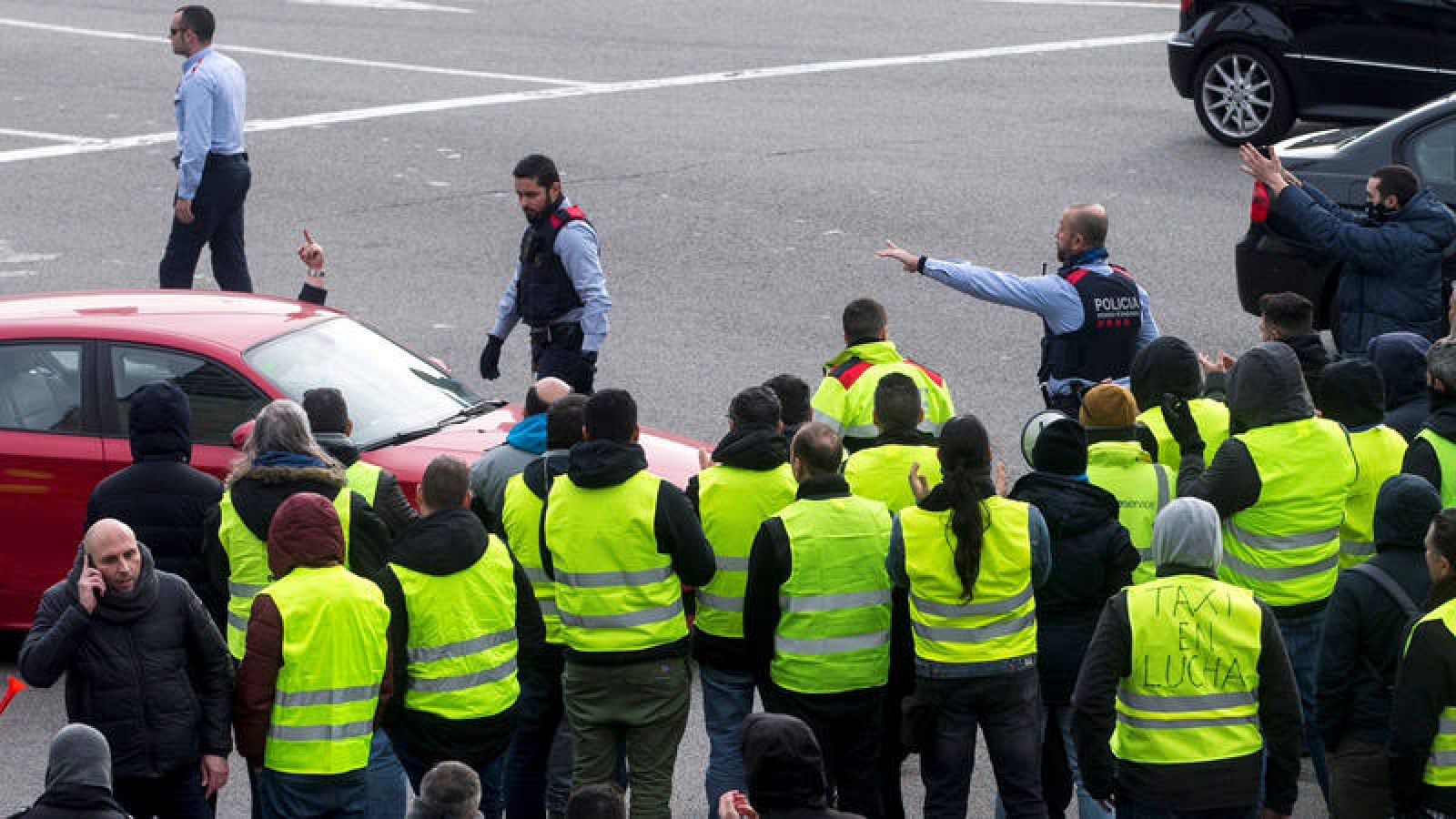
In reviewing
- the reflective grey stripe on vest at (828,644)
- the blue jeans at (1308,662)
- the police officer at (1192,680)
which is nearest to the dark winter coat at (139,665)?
Answer: the reflective grey stripe on vest at (828,644)

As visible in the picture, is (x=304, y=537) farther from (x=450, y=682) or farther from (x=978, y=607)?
(x=978, y=607)

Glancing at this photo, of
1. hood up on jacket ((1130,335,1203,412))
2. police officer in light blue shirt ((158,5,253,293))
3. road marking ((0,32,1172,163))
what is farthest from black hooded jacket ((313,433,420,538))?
road marking ((0,32,1172,163))

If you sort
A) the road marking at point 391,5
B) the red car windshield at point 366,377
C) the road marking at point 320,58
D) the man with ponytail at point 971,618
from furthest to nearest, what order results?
the road marking at point 391,5 < the road marking at point 320,58 < the red car windshield at point 366,377 < the man with ponytail at point 971,618

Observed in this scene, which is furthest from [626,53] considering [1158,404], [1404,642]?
[1404,642]

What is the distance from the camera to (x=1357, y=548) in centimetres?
798

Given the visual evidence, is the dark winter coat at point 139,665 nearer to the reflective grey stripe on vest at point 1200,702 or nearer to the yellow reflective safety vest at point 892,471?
the yellow reflective safety vest at point 892,471

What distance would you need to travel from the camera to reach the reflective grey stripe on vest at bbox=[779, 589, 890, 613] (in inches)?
282

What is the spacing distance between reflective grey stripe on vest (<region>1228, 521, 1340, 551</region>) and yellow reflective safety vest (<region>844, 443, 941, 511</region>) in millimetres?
1113

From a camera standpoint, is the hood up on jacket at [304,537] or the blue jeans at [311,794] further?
the blue jeans at [311,794]

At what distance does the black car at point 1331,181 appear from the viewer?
40.3 feet

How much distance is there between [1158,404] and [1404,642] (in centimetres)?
214

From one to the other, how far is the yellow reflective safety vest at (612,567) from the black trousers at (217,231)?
22.6ft

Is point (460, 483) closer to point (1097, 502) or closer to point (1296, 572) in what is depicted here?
point (1097, 502)

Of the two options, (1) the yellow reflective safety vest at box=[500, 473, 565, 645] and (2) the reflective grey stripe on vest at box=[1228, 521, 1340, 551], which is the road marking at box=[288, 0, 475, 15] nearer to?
(1) the yellow reflective safety vest at box=[500, 473, 565, 645]
